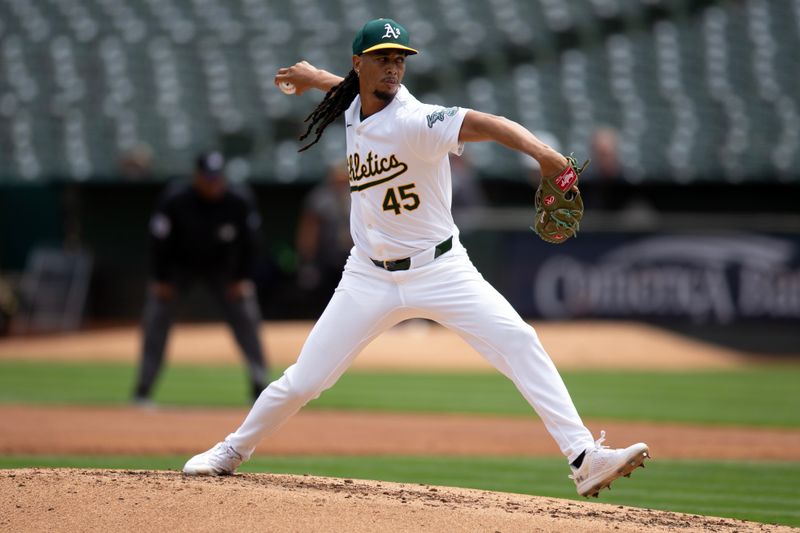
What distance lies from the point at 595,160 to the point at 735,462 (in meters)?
8.22

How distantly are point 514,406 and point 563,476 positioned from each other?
12.5 ft

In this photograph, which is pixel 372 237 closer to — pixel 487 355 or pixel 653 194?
pixel 487 355

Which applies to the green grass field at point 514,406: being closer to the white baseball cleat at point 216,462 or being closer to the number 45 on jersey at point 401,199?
the white baseball cleat at point 216,462

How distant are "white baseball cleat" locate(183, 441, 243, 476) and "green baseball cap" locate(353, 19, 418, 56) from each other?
191 cm

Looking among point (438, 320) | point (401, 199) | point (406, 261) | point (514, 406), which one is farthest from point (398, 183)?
point (514, 406)

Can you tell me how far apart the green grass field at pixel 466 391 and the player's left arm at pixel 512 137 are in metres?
5.88

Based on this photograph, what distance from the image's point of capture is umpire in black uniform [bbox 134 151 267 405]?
1061 cm

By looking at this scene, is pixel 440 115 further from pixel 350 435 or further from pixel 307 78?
pixel 350 435

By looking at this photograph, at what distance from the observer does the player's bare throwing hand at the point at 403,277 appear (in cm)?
538

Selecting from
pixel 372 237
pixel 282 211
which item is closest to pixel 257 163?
pixel 282 211

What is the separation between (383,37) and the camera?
547cm

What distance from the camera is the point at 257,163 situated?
1800cm

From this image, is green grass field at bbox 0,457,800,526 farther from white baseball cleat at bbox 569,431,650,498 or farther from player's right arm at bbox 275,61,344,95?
player's right arm at bbox 275,61,344,95

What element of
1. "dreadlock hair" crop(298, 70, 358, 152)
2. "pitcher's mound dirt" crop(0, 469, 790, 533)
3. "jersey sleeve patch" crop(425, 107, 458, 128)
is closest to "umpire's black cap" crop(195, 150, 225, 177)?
"dreadlock hair" crop(298, 70, 358, 152)
